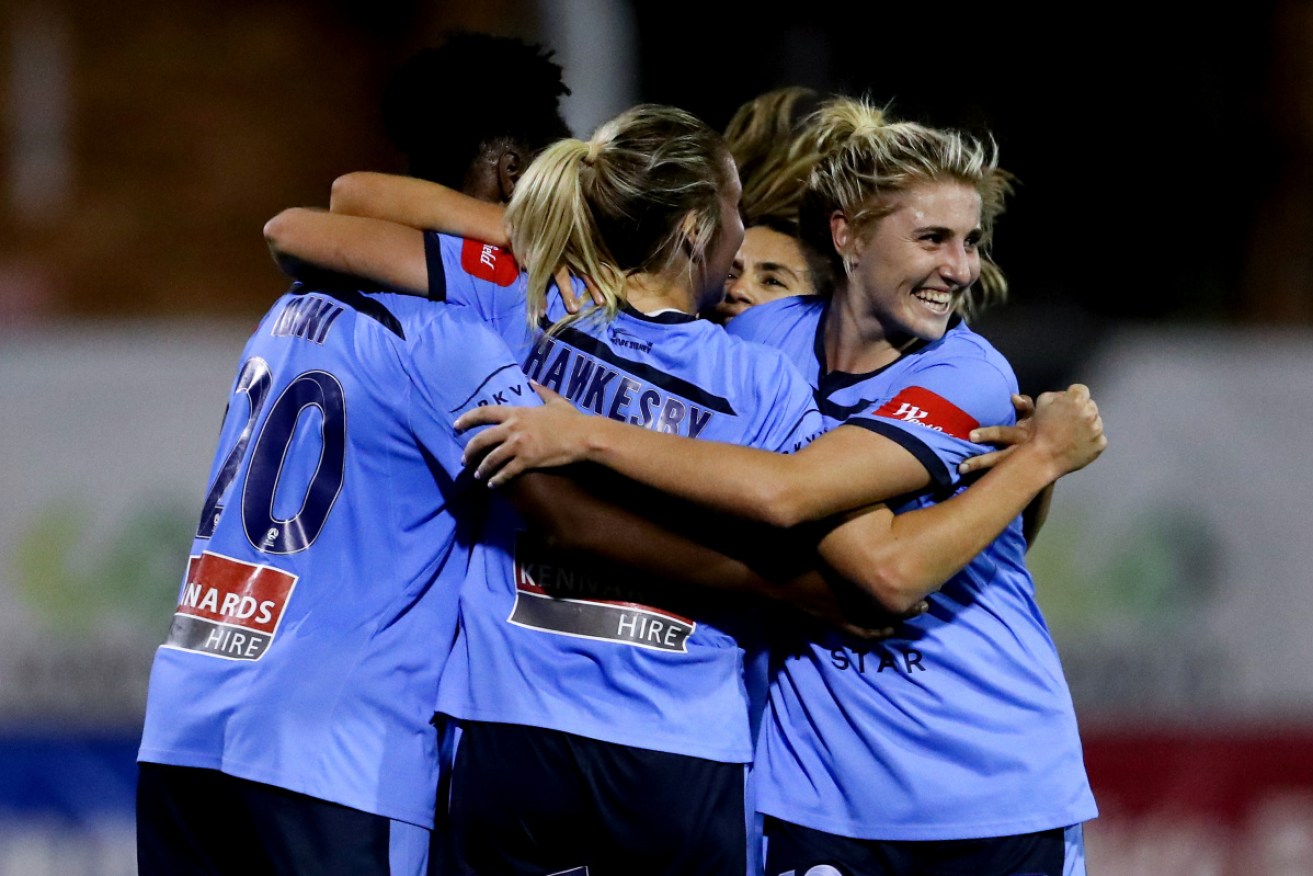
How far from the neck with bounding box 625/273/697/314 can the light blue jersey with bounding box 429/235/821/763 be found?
0.04 meters

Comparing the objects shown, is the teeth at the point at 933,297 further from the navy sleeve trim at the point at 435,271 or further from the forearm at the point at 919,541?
the navy sleeve trim at the point at 435,271

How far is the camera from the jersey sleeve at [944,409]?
2723 millimetres

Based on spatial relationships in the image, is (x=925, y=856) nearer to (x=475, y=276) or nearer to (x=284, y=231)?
(x=475, y=276)

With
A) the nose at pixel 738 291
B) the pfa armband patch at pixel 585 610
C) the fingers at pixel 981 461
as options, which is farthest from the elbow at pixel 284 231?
the fingers at pixel 981 461

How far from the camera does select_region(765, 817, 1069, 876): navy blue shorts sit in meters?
2.76

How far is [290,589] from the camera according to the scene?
107 inches

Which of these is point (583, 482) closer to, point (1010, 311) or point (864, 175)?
point (864, 175)

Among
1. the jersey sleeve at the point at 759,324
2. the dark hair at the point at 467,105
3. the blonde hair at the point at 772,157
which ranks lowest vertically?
the jersey sleeve at the point at 759,324

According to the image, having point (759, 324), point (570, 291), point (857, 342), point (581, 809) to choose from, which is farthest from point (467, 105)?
point (581, 809)

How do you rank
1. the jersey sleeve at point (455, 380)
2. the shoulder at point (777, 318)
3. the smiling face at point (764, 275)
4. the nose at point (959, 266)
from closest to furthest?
the jersey sleeve at point (455, 380)
the nose at point (959, 266)
the shoulder at point (777, 318)
the smiling face at point (764, 275)

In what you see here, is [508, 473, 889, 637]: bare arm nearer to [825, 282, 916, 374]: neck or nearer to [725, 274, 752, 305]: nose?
[825, 282, 916, 374]: neck

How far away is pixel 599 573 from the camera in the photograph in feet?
8.83

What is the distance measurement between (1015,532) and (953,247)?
52 cm

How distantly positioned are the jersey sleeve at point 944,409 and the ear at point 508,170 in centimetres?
76
